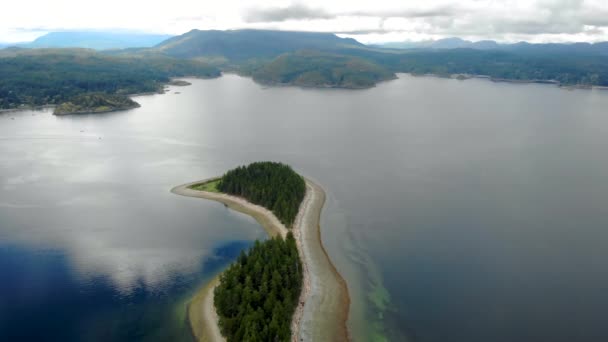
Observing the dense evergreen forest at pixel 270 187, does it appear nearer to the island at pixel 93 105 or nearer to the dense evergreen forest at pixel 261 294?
the dense evergreen forest at pixel 261 294

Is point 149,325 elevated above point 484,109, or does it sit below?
below

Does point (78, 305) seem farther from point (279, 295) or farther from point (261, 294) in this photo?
point (279, 295)

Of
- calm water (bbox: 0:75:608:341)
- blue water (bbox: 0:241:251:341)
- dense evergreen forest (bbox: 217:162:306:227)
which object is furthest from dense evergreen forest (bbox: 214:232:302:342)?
dense evergreen forest (bbox: 217:162:306:227)

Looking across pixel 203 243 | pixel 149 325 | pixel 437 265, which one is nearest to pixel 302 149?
pixel 203 243

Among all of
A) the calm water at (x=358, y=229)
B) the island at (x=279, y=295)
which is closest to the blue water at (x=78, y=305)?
the calm water at (x=358, y=229)

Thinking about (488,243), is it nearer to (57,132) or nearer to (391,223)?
(391,223)

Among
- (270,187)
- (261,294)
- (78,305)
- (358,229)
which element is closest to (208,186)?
(270,187)

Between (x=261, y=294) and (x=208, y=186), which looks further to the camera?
(x=208, y=186)
